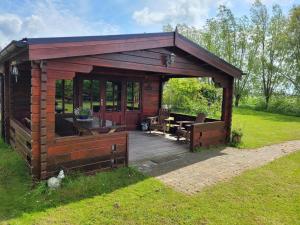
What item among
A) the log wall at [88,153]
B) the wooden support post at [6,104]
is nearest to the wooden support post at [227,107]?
the log wall at [88,153]

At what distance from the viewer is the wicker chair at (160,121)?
9.57 meters

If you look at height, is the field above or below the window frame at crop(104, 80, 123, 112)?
below

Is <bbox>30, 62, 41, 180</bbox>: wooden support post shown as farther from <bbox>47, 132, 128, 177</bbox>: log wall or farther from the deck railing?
the deck railing

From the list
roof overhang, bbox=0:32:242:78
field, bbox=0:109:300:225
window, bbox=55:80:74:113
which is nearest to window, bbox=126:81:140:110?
window, bbox=55:80:74:113

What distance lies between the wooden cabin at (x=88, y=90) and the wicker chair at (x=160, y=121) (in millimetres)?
691

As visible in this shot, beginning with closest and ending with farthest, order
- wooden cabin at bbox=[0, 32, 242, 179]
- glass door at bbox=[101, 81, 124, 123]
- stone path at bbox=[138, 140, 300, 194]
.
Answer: wooden cabin at bbox=[0, 32, 242, 179], stone path at bbox=[138, 140, 300, 194], glass door at bbox=[101, 81, 124, 123]

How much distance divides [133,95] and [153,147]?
10.7 feet

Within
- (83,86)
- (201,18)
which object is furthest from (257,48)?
(83,86)

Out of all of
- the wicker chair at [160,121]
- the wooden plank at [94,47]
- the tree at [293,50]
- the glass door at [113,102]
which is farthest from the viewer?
the tree at [293,50]

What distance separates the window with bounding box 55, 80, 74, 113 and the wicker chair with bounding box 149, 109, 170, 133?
3.06 metres

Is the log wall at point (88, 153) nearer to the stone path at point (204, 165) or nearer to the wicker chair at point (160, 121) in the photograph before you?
the stone path at point (204, 165)

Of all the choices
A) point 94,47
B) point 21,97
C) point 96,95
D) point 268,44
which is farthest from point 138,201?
point 268,44

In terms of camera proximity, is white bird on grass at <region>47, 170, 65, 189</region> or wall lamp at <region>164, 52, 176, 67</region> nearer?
white bird on grass at <region>47, 170, 65, 189</region>

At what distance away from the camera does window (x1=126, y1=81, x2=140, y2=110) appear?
9.97 meters
